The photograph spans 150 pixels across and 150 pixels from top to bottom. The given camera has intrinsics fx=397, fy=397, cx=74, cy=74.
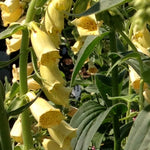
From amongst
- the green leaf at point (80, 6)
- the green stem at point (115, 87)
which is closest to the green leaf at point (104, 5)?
the green leaf at point (80, 6)

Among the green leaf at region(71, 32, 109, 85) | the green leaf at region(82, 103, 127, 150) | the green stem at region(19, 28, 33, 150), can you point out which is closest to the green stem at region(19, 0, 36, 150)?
the green stem at region(19, 28, 33, 150)

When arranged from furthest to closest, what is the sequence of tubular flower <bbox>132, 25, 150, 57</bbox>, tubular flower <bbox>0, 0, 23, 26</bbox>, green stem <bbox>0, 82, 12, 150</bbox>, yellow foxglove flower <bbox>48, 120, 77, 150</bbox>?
1. tubular flower <bbox>132, 25, 150, 57</bbox>
2. tubular flower <bbox>0, 0, 23, 26</bbox>
3. yellow foxglove flower <bbox>48, 120, 77, 150</bbox>
4. green stem <bbox>0, 82, 12, 150</bbox>

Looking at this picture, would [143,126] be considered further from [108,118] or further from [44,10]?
[108,118]

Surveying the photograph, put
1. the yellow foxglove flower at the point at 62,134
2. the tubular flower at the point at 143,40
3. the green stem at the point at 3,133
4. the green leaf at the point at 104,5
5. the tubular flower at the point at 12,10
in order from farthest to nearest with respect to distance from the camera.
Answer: the tubular flower at the point at 143,40
the tubular flower at the point at 12,10
the yellow foxglove flower at the point at 62,134
the green stem at the point at 3,133
the green leaf at the point at 104,5

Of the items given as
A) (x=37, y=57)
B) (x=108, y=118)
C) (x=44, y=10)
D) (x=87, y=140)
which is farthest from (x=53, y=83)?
(x=108, y=118)

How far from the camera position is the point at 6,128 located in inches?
28.3

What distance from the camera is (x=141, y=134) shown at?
743 mm

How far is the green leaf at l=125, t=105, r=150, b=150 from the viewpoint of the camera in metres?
0.74

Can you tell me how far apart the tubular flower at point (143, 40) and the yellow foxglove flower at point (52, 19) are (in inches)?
11.7

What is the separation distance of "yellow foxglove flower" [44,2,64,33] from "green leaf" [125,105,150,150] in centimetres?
25

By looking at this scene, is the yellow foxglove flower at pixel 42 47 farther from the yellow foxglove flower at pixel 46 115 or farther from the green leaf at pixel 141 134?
the green leaf at pixel 141 134

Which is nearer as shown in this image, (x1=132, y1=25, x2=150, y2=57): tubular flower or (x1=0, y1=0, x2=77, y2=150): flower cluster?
(x1=0, y1=0, x2=77, y2=150): flower cluster

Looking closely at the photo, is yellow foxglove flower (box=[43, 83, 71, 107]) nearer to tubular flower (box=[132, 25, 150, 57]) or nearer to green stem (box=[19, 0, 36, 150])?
green stem (box=[19, 0, 36, 150])

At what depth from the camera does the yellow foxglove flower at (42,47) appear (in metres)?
0.80
